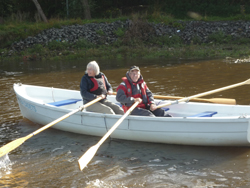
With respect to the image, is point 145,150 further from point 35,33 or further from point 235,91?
point 35,33

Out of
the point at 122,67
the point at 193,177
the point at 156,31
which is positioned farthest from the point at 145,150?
the point at 156,31

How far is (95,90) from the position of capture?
6.83 meters

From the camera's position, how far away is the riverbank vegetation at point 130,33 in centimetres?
1838

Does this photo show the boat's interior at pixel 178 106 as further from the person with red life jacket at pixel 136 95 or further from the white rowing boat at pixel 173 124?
the person with red life jacket at pixel 136 95

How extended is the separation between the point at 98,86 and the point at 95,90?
10 centimetres

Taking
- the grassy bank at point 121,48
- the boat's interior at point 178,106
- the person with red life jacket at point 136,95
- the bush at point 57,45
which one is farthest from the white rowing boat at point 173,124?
the bush at point 57,45

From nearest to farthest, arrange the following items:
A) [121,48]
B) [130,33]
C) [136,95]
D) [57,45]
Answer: [136,95] → [121,48] → [57,45] → [130,33]

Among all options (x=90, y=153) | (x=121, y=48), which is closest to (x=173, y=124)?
(x=90, y=153)

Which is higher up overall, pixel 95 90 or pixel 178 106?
pixel 95 90

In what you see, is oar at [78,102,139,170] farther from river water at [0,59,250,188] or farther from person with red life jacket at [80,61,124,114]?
person with red life jacket at [80,61,124,114]

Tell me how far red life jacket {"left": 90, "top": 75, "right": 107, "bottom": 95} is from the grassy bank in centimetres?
1092

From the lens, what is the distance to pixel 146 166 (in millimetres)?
5395

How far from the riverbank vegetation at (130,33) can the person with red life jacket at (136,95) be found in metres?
10.9

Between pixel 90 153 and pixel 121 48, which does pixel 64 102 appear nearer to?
pixel 90 153
